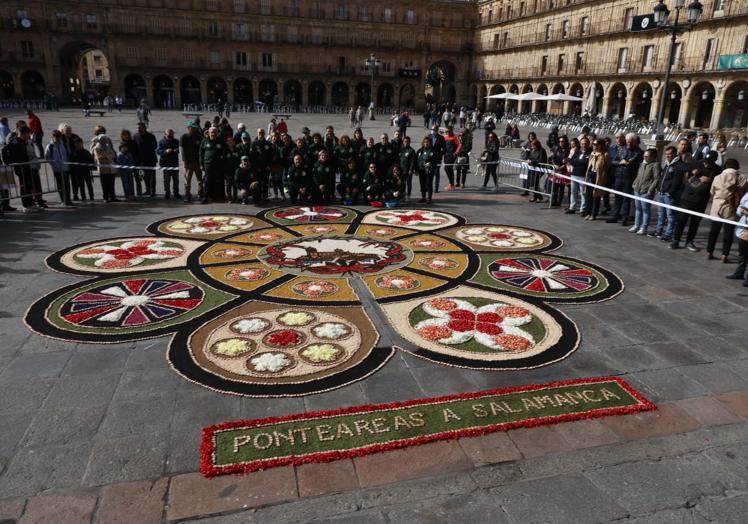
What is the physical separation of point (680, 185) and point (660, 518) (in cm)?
714

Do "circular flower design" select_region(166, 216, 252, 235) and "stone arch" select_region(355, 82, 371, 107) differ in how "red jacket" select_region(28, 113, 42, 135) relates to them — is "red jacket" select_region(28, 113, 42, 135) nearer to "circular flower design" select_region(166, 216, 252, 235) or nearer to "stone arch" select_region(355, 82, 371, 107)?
"circular flower design" select_region(166, 216, 252, 235)

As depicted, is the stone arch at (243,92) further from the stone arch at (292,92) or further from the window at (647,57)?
the window at (647,57)

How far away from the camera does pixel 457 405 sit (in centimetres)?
402

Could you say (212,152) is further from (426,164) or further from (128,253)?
(426,164)

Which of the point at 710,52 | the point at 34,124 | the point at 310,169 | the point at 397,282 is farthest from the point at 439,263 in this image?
the point at 710,52

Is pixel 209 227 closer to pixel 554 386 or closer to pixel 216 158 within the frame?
pixel 216 158

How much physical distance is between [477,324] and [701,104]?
3712 centimetres

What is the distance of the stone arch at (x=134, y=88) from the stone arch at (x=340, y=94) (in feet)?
60.2

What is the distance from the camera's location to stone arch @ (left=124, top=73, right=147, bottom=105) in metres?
46.9

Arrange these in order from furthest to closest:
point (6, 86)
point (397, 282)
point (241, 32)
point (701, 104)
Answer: point (241, 32)
point (6, 86)
point (701, 104)
point (397, 282)

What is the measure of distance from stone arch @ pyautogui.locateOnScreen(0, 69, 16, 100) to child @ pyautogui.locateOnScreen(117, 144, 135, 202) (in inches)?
1735

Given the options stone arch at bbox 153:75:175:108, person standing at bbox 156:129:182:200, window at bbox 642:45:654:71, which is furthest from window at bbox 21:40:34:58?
window at bbox 642:45:654:71

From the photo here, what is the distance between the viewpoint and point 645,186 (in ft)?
29.9

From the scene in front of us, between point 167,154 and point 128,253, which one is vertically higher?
point 167,154
